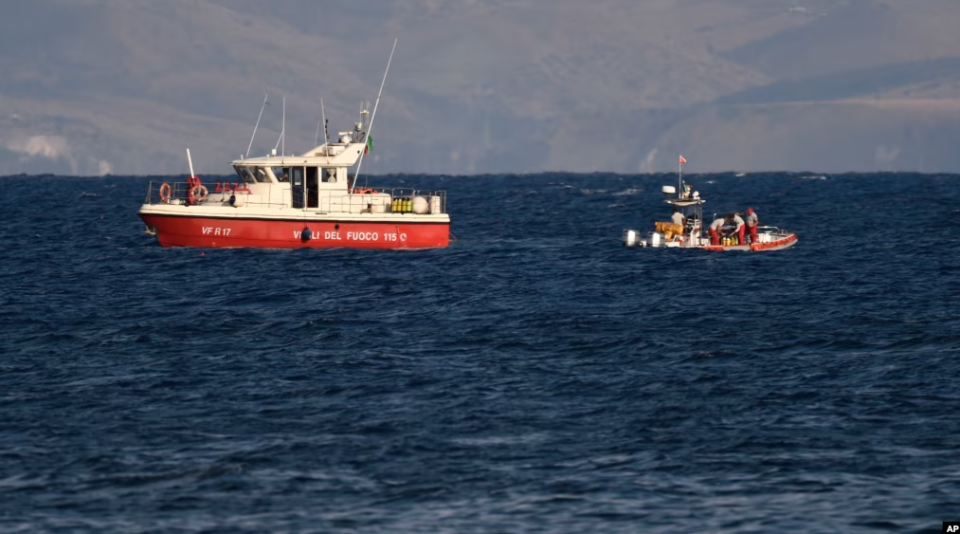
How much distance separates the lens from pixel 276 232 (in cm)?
5088

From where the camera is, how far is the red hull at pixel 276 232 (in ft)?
167

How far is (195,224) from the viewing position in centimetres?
5091

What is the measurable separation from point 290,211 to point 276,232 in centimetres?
98

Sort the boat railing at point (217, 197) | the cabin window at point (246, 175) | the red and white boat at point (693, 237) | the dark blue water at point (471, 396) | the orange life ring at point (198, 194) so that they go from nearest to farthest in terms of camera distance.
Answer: the dark blue water at point (471, 396), the boat railing at point (217, 197), the cabin window at point (246, 175), the orange life ring at point (198, 194), the red and white boat at point (693, 237)

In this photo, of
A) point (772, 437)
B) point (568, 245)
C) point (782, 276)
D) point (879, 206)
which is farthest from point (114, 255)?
point (879, 206)

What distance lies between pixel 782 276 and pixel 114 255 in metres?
27.2

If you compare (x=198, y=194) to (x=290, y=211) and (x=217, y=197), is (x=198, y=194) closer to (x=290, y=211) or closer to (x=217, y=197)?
(x=217, y=197)

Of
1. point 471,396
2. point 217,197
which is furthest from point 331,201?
point 471,396

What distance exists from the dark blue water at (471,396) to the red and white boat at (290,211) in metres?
1.10

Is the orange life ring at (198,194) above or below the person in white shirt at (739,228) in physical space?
above

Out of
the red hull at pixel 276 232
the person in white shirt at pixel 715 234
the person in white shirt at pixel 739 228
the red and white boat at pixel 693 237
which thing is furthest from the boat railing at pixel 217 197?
the person in white shirt at pixel 739 228

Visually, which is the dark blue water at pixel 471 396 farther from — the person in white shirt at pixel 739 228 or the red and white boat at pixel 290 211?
the person in white shirt at pixel 739 228

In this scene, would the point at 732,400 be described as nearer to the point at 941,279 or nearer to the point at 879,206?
the point at 941,279

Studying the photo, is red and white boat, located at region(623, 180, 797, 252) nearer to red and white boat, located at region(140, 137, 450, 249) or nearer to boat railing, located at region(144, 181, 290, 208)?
red and white boat, located at region(140, 137, 450, 249)
